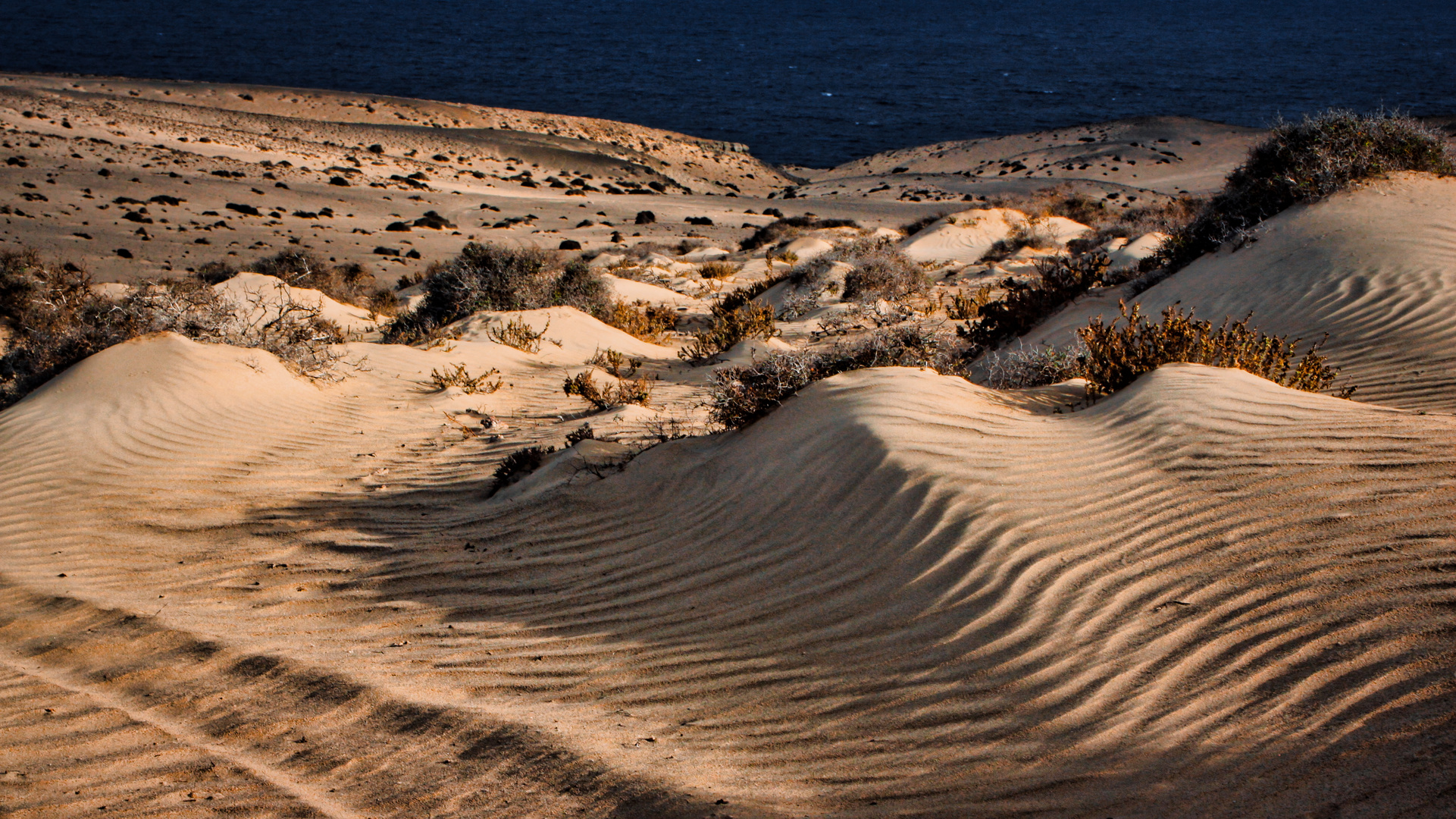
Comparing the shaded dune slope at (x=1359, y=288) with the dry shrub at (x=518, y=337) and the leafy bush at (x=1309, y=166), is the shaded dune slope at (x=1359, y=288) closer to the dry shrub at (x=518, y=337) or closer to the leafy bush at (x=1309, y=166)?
the leafy bush at (x=1309, y=166)

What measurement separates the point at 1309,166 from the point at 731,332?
7325mm

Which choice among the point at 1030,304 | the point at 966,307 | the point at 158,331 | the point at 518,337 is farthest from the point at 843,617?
the point at 966,307

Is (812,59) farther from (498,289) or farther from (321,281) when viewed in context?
(498,289)

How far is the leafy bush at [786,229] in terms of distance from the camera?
24.1 metres

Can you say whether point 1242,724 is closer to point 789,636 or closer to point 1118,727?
point 1118,727

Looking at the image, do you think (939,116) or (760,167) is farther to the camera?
(939,116)

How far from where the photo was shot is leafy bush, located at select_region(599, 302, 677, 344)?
12.8 m

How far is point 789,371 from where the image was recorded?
6.58 m

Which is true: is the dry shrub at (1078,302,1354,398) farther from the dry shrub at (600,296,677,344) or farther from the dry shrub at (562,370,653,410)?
the dry shrub at (600,296,677,344)

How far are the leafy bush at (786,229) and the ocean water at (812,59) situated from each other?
29.3m

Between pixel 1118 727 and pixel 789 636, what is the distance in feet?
4.73

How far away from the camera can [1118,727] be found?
3010 millimetres

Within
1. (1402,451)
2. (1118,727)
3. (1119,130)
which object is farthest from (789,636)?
(1119,130)

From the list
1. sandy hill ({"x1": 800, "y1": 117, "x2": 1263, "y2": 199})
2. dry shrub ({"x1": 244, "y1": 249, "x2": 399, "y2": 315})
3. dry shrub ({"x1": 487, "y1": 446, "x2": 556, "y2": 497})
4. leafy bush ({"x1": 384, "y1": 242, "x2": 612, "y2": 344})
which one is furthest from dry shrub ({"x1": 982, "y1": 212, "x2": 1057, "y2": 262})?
sandy hill ({"x1": 800, "y1": 117, "x2": 1263, "y2": 199})
